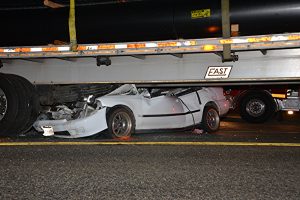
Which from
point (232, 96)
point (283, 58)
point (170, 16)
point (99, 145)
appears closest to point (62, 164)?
point (99, 145)

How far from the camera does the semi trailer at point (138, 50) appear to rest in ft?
19.0

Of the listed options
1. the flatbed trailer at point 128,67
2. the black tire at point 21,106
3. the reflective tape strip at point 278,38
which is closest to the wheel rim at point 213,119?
the flatbed trailer at point 128,67

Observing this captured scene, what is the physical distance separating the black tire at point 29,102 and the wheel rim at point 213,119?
3.66m

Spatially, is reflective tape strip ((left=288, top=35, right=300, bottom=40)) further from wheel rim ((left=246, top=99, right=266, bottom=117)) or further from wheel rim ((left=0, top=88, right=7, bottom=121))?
wheel rim ((left=246, top=99, right=266, bottom=117))

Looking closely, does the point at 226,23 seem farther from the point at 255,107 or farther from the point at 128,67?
the point at 255,107

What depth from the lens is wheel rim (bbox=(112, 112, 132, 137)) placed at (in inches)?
267

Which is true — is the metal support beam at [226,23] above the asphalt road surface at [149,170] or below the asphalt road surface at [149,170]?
above

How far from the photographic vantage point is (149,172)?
13.5 feet

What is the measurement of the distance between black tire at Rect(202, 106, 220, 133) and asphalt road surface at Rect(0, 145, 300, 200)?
2.68 meters

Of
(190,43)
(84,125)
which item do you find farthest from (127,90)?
(190,43)

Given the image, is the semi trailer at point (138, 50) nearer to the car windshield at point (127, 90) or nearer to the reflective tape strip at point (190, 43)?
the reflective tape strip at point (190, 43)

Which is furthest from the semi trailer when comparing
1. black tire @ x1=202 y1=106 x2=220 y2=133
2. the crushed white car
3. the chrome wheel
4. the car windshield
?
the chrome wheel

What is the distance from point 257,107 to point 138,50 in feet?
18.5

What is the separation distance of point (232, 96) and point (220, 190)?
7.81 metres
